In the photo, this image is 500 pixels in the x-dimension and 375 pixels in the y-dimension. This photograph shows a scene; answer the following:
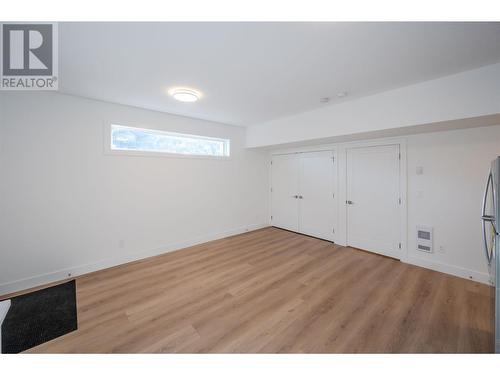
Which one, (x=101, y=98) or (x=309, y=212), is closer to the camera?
(x=101, y=98)

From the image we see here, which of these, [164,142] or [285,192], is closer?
[164,142]

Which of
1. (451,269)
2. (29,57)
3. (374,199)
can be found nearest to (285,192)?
(374,199)

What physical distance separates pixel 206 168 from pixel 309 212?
2589 millimetres

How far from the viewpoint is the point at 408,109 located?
2.59 meters

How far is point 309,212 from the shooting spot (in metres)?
4.69

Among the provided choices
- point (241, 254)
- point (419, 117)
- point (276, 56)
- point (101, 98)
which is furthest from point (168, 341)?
point (419, 117)

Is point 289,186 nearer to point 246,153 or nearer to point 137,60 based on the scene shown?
point 246,153

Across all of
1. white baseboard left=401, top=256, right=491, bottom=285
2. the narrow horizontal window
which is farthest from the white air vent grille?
the narrow horizontal window

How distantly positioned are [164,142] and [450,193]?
4.68 m

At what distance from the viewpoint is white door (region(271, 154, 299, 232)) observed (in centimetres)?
498

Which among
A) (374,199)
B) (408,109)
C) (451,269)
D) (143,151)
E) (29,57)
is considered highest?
(29,57)

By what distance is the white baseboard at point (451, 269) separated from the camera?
2609 mm

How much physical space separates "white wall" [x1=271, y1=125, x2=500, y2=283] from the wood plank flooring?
28 cm

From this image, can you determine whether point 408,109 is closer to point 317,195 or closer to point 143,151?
point 317,195
